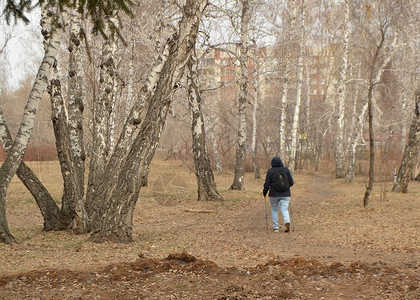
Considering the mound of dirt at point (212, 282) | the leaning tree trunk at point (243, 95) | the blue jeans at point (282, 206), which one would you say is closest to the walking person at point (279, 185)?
the blue jeans at point (282, 206)

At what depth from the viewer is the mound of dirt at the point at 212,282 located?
431 cm

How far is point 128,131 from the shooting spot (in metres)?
7.86

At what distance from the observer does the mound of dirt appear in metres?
4.31

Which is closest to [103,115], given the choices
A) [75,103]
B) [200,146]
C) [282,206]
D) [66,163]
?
[75,103]

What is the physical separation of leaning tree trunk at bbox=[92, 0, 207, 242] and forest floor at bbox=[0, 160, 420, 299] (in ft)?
1.20

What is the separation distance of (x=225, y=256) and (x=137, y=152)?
2352 millimetres

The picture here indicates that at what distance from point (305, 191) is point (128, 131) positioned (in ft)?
42.5

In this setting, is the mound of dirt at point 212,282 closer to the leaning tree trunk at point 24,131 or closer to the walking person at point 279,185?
the leaning tree trunk at point 24,131

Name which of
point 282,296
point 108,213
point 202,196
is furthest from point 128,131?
Result: point 202,196

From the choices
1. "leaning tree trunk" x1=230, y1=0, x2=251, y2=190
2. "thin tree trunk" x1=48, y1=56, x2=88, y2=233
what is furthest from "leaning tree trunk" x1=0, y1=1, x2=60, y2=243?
"leaning tree trunk" x1=230, y1=0, x2=251, y2=190

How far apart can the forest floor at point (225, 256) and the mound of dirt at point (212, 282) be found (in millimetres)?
11

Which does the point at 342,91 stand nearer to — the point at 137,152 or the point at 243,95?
the point at 243,95

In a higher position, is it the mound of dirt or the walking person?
the walking person

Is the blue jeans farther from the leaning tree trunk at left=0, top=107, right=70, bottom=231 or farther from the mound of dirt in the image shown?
the leaning tree trunk at left=0, top=107, right=70, bottom=231
